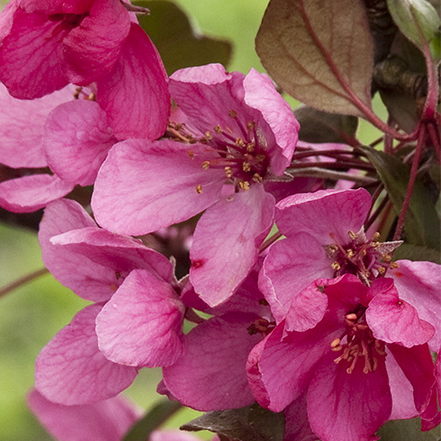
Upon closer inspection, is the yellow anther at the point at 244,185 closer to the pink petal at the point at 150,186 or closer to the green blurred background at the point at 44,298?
the pink petal at the point at 150,186

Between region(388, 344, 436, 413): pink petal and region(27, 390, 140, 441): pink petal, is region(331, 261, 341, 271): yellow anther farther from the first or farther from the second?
region(27, 390, 140, 441): pink petal

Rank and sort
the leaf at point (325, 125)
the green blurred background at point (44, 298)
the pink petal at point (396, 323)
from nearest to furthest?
the pink petal at point (396, 323) → the leaf at point (325, 125) → the green blurred background at point (44, 298)

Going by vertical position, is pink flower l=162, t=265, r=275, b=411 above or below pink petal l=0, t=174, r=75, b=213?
below

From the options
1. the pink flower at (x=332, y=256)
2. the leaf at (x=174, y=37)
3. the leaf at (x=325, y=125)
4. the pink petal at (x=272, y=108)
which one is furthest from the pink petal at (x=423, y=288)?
the leaf at (x=174, y=37)

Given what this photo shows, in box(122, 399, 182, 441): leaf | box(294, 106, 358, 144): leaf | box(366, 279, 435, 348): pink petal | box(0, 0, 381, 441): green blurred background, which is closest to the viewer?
box(366, 279, 435, 348): pink petal

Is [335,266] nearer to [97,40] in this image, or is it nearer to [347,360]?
[347,360]

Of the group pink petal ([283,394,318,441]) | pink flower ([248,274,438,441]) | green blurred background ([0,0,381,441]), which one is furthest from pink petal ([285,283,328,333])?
green blurred background ([0,0,381,441])

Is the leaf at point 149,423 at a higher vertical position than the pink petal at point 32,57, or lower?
lower
